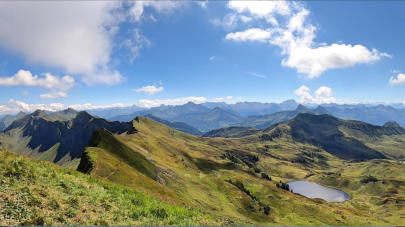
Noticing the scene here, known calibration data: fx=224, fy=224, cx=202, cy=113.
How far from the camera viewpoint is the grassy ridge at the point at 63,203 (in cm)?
1683

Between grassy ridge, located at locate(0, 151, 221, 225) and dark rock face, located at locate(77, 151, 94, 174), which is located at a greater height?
grassy ridge, located at locate(0, 151, 221, 225)

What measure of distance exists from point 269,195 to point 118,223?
622 feet

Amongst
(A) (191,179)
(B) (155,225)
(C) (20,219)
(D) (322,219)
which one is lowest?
(D) (322,219)

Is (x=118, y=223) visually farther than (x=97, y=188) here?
No

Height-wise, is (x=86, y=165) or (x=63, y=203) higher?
(x=63, y=203)

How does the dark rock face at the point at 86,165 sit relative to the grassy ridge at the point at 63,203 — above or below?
below

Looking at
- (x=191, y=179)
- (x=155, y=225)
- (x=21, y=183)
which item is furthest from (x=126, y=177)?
(x=191, y=179)

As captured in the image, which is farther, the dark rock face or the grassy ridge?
the dark rock face

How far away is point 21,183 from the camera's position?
20625 mm

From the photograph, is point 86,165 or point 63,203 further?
point 86,165

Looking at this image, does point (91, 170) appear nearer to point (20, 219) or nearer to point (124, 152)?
point (124, 152)

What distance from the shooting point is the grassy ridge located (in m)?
16.8

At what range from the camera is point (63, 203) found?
1967cm

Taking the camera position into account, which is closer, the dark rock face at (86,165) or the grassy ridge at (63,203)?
the grassy ridge at (63,203)
